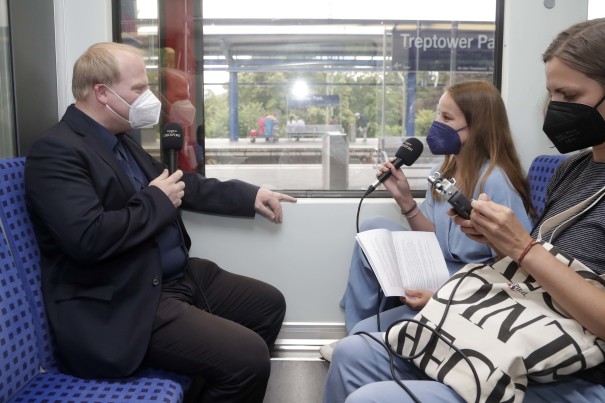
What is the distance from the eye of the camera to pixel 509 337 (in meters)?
1.19

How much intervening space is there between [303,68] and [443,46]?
2.16ft

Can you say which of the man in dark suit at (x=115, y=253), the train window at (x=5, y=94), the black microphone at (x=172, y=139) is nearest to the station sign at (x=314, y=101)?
the black microphone at (x=172, y=139)

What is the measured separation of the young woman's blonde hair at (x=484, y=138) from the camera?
2018 mm

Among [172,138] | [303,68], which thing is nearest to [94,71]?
[172,138]

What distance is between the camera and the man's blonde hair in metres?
1.84

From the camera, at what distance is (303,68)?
2.51m

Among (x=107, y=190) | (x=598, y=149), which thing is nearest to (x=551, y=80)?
(x=598, y=149)

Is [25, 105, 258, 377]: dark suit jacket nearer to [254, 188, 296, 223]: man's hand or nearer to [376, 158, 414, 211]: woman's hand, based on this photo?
[254, 188, 296, 223]: man's hand

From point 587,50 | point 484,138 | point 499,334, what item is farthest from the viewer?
point 484,138

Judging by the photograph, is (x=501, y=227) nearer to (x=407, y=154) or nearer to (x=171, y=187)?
(x=407, y=154)

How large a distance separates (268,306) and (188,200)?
1.88 feet

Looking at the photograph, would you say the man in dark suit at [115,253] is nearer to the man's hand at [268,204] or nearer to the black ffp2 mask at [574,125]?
the man's hand at [268,204]

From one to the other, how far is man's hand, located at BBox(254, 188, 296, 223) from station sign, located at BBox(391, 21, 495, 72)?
82 cm

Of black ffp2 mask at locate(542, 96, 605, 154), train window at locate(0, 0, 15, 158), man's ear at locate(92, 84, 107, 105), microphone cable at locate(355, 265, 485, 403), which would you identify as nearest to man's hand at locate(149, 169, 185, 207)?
man's ear at locate(92, 84, 107, 105)
